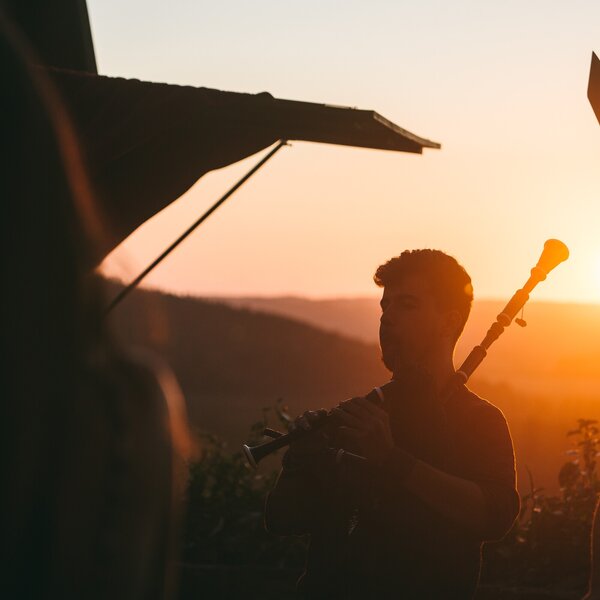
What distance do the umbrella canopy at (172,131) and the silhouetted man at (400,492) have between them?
181 cm

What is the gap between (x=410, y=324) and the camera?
12.0 feet

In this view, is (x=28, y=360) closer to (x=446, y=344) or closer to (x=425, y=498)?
(x=425, y=498)

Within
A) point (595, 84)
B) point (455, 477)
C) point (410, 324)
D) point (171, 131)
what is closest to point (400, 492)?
point (455, 477)

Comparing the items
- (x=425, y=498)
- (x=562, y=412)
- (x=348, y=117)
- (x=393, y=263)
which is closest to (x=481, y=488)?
(x=425, y=498)

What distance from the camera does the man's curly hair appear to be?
371 cm

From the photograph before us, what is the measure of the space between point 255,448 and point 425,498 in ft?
2.73

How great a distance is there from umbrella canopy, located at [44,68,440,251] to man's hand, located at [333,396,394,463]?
6.40ft

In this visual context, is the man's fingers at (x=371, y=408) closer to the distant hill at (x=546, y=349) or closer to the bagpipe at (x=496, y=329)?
the bagpipe at (x=496, y=329)

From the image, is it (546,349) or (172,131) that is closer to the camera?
(172,131)

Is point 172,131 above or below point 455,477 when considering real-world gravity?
above

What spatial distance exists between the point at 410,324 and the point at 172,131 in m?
2.01

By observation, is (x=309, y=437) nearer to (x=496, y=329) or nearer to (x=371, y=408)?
(x=371, y=408)

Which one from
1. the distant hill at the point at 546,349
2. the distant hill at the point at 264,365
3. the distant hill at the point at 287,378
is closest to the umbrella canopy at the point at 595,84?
the distant hill at the point at 287,378

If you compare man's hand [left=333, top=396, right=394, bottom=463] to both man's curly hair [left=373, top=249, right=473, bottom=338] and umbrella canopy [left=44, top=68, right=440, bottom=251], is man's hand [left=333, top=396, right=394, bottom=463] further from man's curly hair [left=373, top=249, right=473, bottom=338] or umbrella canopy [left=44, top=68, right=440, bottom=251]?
umbrella canopy [left=44, top=68, right=440, bottom=251]
